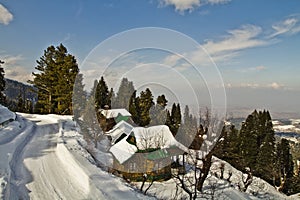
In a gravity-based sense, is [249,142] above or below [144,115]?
below

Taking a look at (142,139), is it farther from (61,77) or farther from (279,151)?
(279,151)

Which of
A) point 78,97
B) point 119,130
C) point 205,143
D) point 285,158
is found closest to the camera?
point 205,143

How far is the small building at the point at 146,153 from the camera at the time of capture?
16.3 m

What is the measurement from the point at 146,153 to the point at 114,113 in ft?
20.5

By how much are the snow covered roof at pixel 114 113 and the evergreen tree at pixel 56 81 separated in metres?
7.88

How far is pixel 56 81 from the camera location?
29812 mm

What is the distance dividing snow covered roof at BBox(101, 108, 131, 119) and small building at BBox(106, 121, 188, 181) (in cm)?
311

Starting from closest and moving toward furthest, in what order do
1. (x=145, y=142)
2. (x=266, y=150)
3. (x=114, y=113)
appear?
(x=145, y=142) → (x=114, y=113) → (x=266, y=150)

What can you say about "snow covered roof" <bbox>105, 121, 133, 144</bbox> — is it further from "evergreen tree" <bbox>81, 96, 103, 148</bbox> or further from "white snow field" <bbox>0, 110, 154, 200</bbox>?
"white snow field" <bbox>0, 110, 154, 200</bbox>

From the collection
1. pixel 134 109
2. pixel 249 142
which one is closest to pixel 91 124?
pixel 134 109

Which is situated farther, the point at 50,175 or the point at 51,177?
the point at 50,175

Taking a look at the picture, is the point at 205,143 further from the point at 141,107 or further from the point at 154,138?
the point at 141,107

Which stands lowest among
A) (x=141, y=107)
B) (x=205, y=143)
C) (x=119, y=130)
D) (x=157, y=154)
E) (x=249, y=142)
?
(x=249, y=142)

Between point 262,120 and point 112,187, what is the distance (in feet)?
97.9
